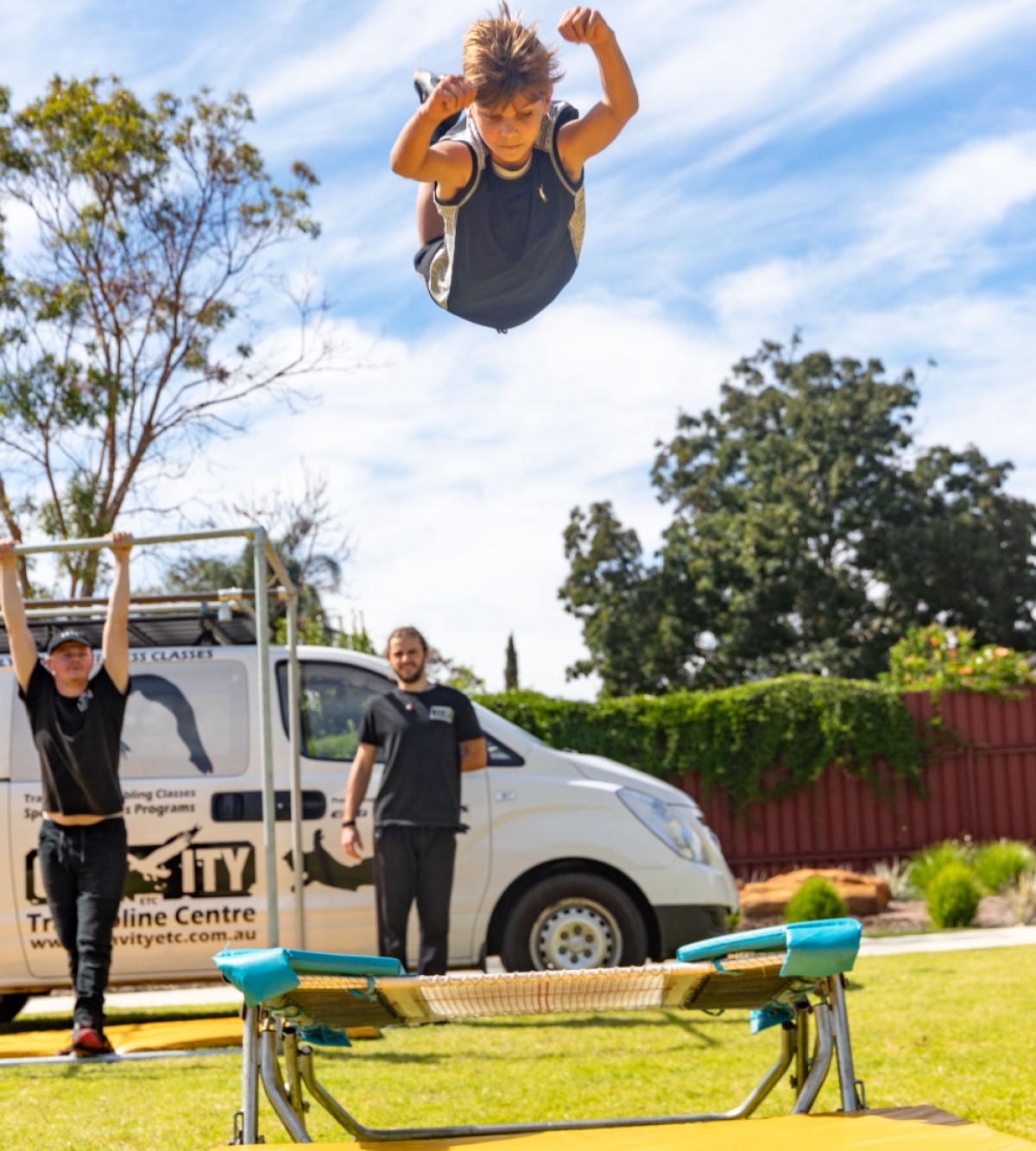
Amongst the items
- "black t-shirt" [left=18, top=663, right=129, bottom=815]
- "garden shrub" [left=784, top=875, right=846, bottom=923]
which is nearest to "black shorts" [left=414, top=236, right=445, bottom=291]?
"black t-shirt" [left=18, top=663, right=129, bottom=815]

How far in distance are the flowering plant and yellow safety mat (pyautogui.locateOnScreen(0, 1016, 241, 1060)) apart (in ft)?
33.9

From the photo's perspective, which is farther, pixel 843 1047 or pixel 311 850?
pixel 311 850

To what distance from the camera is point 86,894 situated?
5473 mm

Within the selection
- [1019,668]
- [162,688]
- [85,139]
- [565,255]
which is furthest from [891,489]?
[565,255]

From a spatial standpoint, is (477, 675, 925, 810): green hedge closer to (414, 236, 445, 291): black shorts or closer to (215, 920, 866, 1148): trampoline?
(215, 920, 866, 1148): trampoline

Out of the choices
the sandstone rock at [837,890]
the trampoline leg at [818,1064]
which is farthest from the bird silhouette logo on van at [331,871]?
the sandstone rock at [837,890]

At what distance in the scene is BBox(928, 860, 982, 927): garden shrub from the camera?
35.7ft

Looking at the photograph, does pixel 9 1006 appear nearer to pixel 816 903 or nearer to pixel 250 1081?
pixel 250 1081

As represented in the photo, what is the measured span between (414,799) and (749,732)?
9052 mm

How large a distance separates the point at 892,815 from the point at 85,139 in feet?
35.1

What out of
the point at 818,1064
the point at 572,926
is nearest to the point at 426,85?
the point at 818,1064

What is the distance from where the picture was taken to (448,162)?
2.61 meters

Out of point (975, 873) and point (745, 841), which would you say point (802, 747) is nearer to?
point (745, 841)

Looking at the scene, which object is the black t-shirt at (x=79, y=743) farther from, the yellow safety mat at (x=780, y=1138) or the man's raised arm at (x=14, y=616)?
the yellow safety mat at (x=780, y=1138)
